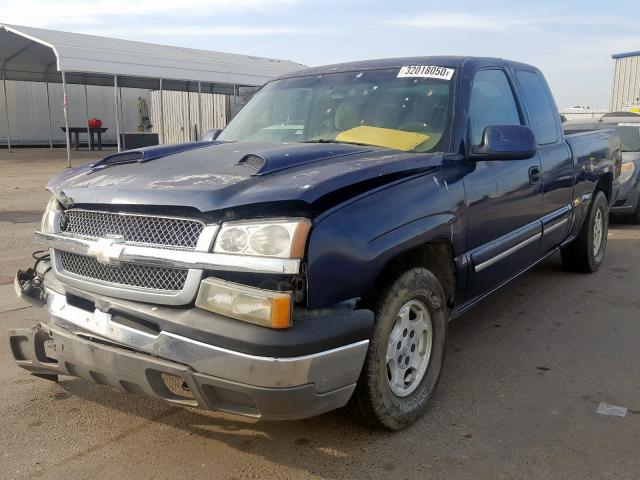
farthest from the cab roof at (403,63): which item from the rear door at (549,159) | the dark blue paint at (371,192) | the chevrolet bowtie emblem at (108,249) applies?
the chevrolet bowtie emblem at (108,249)

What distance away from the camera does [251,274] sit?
243 centimetres

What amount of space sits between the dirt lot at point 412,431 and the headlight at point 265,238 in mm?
1067

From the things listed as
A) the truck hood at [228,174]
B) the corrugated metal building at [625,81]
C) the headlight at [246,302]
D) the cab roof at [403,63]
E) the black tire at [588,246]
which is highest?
the corrugated metal building at [625,81]

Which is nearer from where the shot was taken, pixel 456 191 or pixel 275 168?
pixel 275 168

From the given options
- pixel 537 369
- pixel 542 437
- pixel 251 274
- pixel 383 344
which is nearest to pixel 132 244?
pixel 251 274

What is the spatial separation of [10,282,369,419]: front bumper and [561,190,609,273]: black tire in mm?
4308

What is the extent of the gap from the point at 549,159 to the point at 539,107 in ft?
1.73

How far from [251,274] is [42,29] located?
2285 cm

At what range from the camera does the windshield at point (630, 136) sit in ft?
31.1

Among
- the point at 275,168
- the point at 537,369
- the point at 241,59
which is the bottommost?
the point at 537,369

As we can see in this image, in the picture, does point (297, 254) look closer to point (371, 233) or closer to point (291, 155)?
point (371, 233)

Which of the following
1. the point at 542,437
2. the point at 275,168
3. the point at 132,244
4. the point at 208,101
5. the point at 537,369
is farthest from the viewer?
the point at 208,101

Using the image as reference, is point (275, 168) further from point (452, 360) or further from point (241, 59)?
point (241, 59)

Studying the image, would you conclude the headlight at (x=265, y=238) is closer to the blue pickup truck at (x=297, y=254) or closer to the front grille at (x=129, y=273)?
the blue pickup truck at (x=297, y=254)
